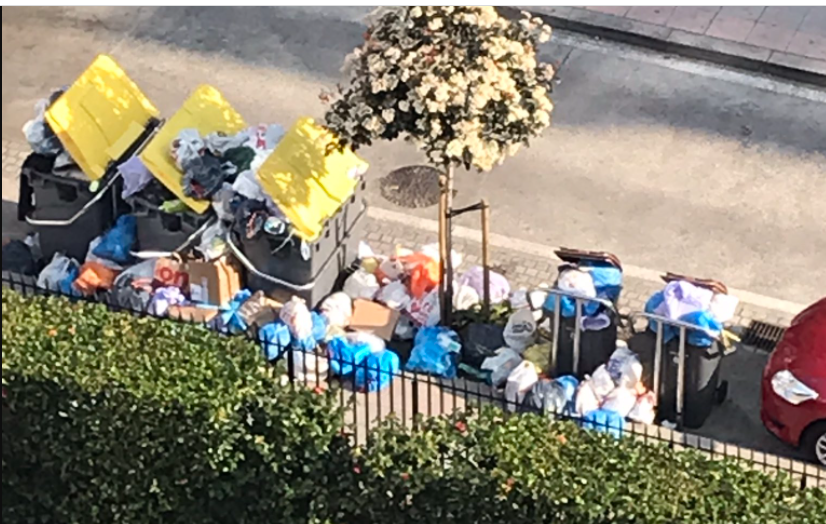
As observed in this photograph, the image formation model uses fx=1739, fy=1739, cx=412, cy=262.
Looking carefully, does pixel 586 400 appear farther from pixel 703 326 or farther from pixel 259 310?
pixel 259 310

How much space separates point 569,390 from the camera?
36.4ft

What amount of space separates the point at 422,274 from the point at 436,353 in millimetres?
784

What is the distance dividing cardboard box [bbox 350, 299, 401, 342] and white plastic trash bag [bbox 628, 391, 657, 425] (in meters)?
1.83

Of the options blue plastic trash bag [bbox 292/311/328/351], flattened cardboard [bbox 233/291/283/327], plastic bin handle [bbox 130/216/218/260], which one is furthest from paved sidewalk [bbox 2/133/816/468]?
plastic bin handle [bbox 130/216/218/260]

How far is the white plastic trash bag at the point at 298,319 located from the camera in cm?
1157

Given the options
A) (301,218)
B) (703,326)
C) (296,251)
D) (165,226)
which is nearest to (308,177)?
(301,218)

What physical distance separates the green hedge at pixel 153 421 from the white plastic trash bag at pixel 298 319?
70.5 inches

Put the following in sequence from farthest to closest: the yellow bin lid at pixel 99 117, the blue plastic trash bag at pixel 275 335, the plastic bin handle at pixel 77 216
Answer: the plastic bin handle at pixel 77 216 → the yellow bin lid at pixel 99 117 → the blue plastic trash bag at pixel 275 335

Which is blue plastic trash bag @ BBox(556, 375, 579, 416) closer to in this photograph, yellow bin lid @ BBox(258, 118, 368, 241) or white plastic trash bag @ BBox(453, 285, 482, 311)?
white plastic trash bag @ BBox(453, 285, 482, 311)

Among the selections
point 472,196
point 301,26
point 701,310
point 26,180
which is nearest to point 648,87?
point 472,196

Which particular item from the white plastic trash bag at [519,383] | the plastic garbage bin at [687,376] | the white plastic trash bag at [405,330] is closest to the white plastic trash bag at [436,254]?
the white plastic trash bag at [405,330]

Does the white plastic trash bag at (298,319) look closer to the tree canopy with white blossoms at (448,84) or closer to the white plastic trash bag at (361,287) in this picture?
the white plastic trash bag at (361,287)

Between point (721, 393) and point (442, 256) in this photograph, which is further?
point (442, 256)

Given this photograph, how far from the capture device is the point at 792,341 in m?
10.9
